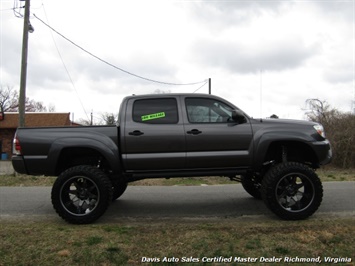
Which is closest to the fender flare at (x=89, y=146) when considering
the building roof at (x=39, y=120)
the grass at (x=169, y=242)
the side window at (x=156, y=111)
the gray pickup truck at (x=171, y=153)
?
the gray pickup truck at (x=171, y=153)

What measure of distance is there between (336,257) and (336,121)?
17.8m

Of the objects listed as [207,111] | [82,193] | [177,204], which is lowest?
[177,204]

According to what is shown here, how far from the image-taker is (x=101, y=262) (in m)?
4.01

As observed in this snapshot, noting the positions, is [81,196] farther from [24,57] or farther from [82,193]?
[24,57]

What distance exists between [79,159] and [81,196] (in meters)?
0.72

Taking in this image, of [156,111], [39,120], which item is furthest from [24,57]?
[39,120]

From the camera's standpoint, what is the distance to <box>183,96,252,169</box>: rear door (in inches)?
225

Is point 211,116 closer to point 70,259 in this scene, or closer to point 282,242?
point 282,242

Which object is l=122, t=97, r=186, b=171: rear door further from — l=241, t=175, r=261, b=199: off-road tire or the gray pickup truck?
l=241, t=175, r=261, b=199: off-road tire

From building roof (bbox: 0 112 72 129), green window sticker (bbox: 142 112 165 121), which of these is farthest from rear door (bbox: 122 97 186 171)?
building roof (bbox: 0 112 72 129)

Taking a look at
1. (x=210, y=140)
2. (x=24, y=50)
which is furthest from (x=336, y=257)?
(x=24, y=50)

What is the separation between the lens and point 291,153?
618 cm

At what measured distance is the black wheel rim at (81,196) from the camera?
5.64 m

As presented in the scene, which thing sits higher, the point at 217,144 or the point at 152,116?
the point at 152,116
